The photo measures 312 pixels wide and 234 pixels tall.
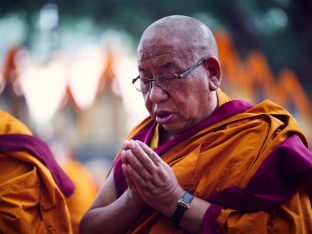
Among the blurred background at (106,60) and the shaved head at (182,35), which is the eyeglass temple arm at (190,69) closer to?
the shaved head at (182,35)

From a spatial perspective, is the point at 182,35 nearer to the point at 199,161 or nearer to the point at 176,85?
the point at 176,85

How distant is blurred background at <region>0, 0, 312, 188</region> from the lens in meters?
7.63

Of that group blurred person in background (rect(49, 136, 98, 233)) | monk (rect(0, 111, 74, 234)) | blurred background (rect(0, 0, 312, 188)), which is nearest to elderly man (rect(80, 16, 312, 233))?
monk (rect(0, 111, 74, 234))

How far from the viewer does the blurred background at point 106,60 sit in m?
7.63

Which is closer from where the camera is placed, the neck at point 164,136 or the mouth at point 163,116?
the mouth at point 163,116

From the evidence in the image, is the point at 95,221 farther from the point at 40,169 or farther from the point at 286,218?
the point at 286,218

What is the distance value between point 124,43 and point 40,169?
233 inches

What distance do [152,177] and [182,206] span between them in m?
0.17

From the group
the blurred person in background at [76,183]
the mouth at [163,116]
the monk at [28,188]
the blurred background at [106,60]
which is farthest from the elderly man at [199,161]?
the blurred background at [106,60]

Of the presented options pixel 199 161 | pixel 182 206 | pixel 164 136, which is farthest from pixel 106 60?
pixel 182 206

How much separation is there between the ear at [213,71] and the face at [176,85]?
27 mm

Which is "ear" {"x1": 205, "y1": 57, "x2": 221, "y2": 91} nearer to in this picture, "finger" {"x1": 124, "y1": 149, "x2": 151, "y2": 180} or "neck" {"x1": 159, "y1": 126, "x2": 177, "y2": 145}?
"neck" {"x1": 159, "y1": 126, "x2": 177, "y2": 145}

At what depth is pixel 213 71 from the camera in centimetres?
213

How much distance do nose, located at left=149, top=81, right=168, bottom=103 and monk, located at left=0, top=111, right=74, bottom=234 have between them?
0.64 metres
